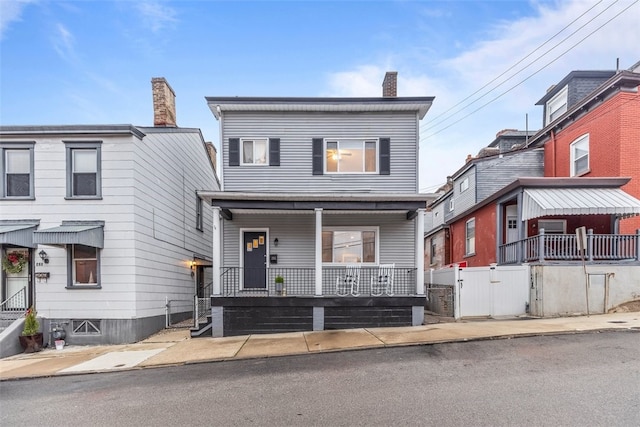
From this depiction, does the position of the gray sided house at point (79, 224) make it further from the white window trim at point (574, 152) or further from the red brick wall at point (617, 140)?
the white window trim at point (574, 152)

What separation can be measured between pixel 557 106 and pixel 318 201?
14.4 m

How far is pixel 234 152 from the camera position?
1280cm

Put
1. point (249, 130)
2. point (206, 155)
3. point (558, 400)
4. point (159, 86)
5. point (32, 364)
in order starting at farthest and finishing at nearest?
point (206, 155) → point (159, 86) → point (249, 130) → point (32, 364) → point (558, 400)

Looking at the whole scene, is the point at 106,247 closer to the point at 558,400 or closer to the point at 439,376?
the point at 439,376

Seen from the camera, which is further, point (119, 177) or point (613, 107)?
point (613, 107)

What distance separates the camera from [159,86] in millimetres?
13828

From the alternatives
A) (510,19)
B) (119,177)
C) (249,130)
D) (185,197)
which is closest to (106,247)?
(119,177)

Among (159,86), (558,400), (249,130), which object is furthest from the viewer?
(159,86)

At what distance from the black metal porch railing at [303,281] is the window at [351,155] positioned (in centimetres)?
364

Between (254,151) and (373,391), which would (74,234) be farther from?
(373,391)

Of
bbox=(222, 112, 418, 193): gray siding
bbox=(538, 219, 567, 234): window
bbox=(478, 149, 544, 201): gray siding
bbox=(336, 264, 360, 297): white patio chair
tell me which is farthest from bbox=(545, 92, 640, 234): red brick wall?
bbox=(336, 264, 360, 297): white patio chair

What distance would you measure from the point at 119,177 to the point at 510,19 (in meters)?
15.1

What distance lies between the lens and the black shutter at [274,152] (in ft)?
42.1

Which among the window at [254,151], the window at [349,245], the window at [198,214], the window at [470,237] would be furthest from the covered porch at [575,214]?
the window at [198,214]
